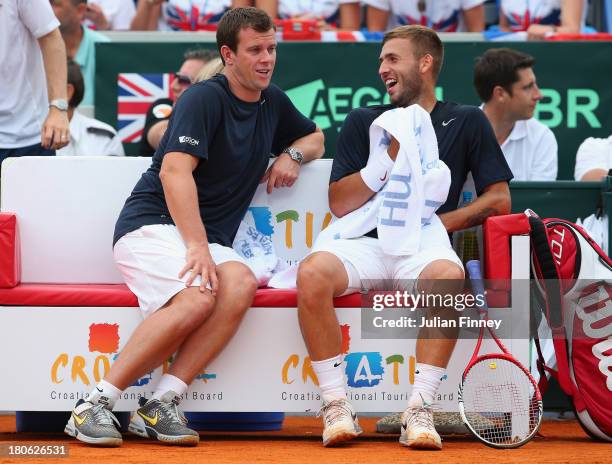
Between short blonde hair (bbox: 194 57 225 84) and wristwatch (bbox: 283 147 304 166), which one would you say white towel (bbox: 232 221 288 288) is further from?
short blonde hair (bbox: 194 57 225 84)

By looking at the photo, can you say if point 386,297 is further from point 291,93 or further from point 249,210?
point 291,93

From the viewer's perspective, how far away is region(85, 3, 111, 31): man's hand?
27.3 feet

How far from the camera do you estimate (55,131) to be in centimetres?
571

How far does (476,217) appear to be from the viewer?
5.16 m

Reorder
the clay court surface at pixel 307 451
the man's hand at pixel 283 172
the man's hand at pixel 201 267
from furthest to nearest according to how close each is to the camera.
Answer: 1. the man's hand at pixel 283 172
2. the man's hand at pixel 201 267
3. the clay court surface at pixel 307 451

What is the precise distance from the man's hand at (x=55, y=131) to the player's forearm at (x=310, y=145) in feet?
3.63

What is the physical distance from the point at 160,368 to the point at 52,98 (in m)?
1.59

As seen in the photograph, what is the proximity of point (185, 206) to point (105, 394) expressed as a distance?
2.66 feet

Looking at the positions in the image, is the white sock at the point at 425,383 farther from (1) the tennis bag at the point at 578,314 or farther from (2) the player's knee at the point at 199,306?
(2) the player's knee at the point at 199,306

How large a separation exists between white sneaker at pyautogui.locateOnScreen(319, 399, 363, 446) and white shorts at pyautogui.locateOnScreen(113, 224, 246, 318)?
0.71 metres

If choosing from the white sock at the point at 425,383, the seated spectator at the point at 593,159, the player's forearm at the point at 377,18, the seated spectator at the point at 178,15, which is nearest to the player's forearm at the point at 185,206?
the white sock at the point at 425,383

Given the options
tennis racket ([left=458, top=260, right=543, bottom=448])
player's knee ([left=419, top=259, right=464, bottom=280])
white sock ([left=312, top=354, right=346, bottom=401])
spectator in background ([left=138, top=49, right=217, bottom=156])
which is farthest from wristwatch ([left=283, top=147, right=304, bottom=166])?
spectator in background ([left=138, top=49, right=217, bottom=156])

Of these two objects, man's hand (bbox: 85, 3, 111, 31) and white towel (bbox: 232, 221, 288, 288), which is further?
man's hand (bbox: 85, 3, 111, 31)

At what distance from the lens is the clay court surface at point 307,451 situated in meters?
4.32
